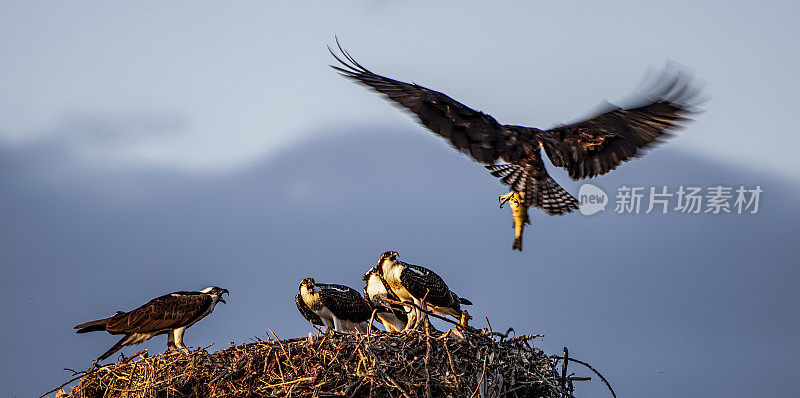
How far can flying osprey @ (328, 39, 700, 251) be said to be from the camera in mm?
10516

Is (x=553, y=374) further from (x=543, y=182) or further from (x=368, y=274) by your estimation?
(x=368, y=274)

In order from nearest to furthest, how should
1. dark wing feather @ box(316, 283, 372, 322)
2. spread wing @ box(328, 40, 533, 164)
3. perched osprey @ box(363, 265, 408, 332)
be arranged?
spread wing @ box(328, 40, 533, 164) → perched osprey @ box(363, 265, 408, 332) → dark wing feather @ box(316, 283, 372, 322)

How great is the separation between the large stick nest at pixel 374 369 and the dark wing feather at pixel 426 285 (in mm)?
2049

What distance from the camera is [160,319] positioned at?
1252 cm

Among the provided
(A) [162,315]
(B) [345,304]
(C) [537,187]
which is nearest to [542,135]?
(C) [537,187]

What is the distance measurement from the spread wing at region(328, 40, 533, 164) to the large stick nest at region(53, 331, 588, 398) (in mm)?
2023

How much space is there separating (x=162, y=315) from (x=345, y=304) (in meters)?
2.18

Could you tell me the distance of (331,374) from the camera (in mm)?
9367

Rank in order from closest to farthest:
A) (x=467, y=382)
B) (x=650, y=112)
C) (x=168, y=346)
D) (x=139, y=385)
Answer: (x=467, y=382) → (x=139, y=385) → (x=650, y=112) → (x=168, y=346)

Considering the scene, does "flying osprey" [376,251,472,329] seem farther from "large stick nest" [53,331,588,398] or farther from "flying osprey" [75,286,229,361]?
"flying osprey" [75,286,229,361]

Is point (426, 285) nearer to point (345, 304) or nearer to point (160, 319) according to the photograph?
point (345, 304)

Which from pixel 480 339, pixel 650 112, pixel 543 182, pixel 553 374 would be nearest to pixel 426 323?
pixel 480 339

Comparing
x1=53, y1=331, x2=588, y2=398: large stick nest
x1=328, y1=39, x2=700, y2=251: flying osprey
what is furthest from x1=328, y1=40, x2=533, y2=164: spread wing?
x1=53, y1=331, x2=588, y2=398: large stick nest

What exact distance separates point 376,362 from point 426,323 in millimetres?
611
